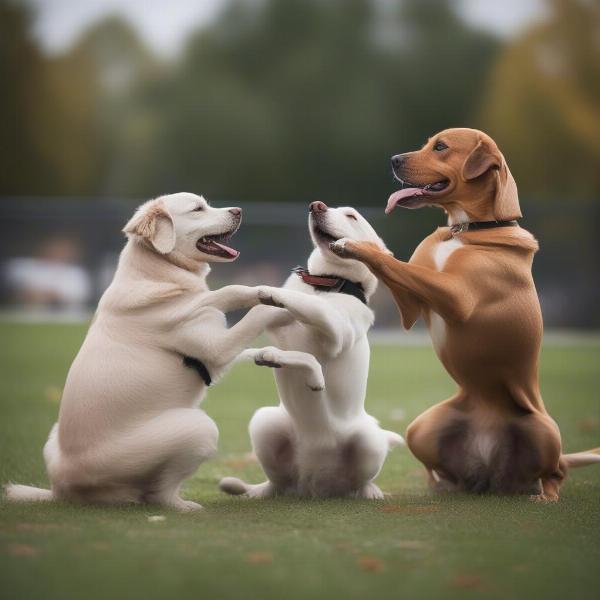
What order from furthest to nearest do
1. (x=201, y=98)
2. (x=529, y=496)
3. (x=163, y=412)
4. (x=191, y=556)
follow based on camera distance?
(x=201, y=98), (x=529, y=496), (x=163, y=412), (x=191, y=556)

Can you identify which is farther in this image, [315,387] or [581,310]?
[581,310]

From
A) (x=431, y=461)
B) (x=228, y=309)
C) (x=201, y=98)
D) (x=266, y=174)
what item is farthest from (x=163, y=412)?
(x=201, y=98)

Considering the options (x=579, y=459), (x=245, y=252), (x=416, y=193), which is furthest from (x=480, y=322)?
(x=245, y=252)

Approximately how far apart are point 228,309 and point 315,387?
1.98ft

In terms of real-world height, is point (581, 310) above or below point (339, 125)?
below

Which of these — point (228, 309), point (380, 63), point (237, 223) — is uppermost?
point (380, 63)

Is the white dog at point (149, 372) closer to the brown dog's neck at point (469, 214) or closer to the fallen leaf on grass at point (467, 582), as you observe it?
the brown dog's neck at point (469, 214)

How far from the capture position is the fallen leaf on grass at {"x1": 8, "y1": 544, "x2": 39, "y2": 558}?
13.3 feet

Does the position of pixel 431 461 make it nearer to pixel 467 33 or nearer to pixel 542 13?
pixel 542 13

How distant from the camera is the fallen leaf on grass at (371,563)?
13.1 ft

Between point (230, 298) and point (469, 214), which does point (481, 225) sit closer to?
point (469, 214)

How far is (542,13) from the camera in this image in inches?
1508

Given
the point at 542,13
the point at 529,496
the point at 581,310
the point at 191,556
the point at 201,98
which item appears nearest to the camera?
the point at 191,556

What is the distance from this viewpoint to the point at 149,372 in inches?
205
